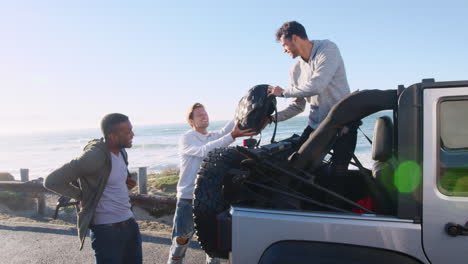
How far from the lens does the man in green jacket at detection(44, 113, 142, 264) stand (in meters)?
2.99

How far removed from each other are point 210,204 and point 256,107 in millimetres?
1163

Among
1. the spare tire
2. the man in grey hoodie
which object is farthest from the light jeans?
the man in grey hoodie

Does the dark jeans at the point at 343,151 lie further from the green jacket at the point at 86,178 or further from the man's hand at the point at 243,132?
the green jacket at the point at 86,178

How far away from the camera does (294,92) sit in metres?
3.14

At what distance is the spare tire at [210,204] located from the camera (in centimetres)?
255

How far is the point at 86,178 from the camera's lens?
308cm

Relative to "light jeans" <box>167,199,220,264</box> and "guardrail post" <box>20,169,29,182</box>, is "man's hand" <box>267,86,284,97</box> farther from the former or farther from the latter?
"guardrail post" <box>20,169,29,182</box>

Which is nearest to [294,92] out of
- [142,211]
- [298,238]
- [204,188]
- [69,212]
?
[204,188]

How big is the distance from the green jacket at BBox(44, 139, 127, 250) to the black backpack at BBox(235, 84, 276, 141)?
1.24 metres

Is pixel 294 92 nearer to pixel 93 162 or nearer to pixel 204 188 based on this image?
pixel 204 188

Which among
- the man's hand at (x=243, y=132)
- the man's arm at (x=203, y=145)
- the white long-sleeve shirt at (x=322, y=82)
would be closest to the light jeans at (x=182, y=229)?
the man's arm at (x=203, y=145)

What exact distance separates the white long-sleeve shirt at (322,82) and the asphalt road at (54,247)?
2.74 m

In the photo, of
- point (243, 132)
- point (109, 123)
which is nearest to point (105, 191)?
point (109, 123)

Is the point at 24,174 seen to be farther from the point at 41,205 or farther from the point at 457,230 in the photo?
the point at 457,230
